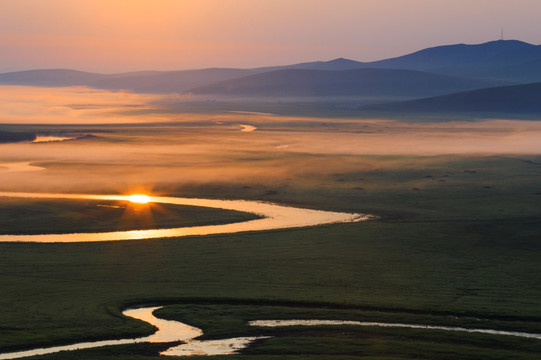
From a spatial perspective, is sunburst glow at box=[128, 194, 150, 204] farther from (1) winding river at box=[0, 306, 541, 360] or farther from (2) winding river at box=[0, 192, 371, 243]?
(1) winding river at box=[0, 306, 541, 360]

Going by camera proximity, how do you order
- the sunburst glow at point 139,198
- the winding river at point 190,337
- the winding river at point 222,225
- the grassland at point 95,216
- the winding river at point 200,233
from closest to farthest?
the winding river at point 190,337 < the winding river at point 200,233 < the winding river at point 222,225 < the grassland at point 95,216 < the sunburst glow at point 139,198

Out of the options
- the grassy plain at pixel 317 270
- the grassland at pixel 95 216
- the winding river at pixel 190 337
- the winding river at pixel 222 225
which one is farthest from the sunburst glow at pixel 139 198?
the winding river at pixel 190 337

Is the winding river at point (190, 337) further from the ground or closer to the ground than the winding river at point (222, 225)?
closer to the ground

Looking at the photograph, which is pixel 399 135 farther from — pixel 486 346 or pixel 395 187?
pixel 486 346

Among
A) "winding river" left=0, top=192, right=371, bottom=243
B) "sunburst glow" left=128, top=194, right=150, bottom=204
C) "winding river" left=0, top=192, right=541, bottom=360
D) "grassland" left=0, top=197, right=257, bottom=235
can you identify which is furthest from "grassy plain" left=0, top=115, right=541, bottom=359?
"grassland" left=0, top=197, right=257, bottom=235

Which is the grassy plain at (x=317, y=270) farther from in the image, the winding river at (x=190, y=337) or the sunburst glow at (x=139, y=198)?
the sunburst glow at (x=139, y=198)

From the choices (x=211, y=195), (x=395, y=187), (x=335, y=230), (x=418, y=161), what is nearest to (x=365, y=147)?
(x=418, y=161)
